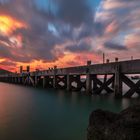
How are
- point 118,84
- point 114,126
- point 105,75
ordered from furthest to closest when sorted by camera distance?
point 105,75 → point 118,84 → point 114,126

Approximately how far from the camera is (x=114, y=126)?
507cm

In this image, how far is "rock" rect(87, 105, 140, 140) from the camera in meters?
4.65

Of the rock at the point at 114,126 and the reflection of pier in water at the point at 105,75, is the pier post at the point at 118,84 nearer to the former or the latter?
the reflection of pier in water at the point at 105,75

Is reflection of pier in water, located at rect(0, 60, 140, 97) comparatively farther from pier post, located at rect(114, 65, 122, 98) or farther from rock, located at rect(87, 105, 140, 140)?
rock, located at rect(87, 105, 140, 140)

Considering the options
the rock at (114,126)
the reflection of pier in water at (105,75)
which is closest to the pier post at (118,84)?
the reflection of pier in water at (105,75)

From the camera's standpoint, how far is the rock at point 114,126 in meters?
4.65

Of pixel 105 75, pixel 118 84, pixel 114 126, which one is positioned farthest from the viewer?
pixel 105 75

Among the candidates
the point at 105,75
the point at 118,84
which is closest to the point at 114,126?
the point at 118,84

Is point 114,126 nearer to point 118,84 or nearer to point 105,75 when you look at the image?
point 118,84

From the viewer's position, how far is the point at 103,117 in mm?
5895

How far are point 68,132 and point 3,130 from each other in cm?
357

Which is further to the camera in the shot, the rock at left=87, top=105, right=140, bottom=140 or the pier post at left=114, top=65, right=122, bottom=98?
the pier post at left=114, top=65, right=122, bottom=98

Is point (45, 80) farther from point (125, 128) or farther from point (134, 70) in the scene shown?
point (125, 128)

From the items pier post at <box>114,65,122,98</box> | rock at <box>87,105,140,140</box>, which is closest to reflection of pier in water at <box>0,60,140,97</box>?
pier post at <box>114,65,122,98</box>
